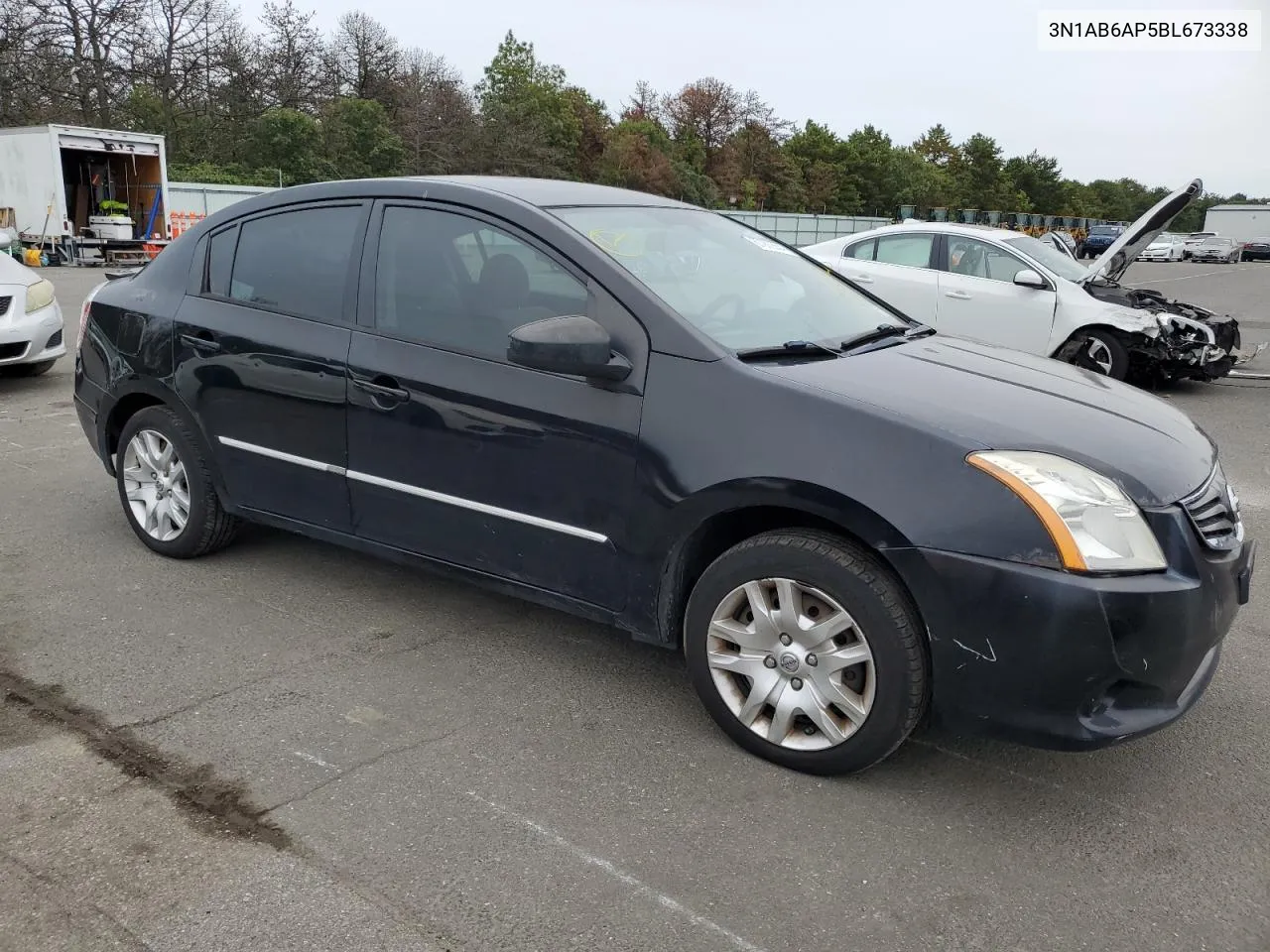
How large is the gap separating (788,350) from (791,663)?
0.98 m

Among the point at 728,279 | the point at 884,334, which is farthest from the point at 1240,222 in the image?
the point at 728,279

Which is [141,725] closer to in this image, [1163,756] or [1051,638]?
[1051,638]

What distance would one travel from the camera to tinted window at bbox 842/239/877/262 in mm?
10656

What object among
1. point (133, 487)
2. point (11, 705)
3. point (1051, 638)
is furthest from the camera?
point (133, 487)

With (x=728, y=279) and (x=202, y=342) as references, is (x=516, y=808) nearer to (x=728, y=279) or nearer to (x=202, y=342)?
(x=728, y=279)

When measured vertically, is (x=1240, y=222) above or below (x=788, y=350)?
above

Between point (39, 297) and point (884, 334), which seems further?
point (39, 297)

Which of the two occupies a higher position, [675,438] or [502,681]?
[675,438]

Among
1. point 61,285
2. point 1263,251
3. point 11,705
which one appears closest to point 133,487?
point 11,705

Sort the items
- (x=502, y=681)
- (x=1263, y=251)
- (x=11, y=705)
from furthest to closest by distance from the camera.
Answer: (x=1263, y=251)
(x=502, y=681)
(x=11, y=705)

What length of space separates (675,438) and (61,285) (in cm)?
1795

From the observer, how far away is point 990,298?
9.99 m

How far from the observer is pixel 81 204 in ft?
78.5

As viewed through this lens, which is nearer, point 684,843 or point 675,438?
point 684,843
